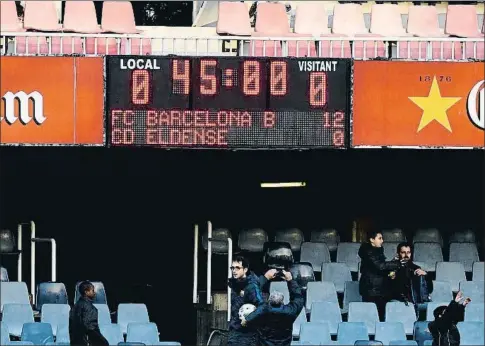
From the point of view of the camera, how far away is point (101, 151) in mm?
20984

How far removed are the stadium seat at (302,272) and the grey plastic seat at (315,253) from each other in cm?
75

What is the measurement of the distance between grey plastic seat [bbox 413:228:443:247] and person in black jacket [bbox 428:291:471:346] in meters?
4.81

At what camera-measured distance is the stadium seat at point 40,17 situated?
19.1 m

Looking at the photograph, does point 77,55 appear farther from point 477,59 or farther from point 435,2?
point 435,2

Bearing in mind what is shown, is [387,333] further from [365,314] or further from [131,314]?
[131,314]

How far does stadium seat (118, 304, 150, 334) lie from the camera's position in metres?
17.2

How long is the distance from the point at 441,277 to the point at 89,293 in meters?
5.07

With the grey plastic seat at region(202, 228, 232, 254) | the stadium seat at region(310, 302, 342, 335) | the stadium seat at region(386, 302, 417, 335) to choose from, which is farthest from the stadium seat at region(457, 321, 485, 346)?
the grey plastic seat at region(202, 228, 232, 254)

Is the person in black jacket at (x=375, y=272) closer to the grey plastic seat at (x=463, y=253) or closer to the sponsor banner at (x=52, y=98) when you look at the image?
the grey plastic seat at (x=463, y=253)

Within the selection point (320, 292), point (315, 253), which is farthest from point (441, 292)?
point (315, 253)

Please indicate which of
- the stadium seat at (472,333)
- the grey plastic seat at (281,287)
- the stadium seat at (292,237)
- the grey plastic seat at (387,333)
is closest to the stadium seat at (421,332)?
the grey plastic seat at (387,333)

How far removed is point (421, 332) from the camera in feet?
55.1

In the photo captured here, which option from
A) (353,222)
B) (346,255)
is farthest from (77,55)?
(353,222)

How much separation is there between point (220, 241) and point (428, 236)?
3.46 meters
